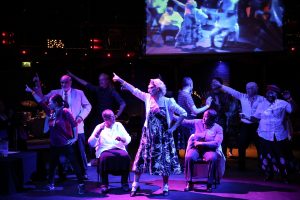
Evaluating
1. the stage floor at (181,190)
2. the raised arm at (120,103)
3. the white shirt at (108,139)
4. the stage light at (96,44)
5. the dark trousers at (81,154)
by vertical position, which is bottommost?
the stage floor at (181,190)

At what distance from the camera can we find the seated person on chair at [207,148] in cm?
645

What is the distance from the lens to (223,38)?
1122 centimetres

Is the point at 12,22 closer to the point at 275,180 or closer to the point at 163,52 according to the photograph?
the point at 163,52

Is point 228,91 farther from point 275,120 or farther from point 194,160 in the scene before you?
point 194,160

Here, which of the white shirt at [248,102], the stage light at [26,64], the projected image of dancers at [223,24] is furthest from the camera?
the stage light at [26,64]

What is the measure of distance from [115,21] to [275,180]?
10.7 meters

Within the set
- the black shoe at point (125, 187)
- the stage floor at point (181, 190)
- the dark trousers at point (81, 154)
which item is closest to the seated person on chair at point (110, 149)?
the black shoe at point (125, 187)

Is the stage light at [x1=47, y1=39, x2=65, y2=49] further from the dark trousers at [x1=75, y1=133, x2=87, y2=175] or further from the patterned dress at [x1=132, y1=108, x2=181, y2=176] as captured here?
the patterned dress at [x1=132, y1=108, x2=181, y2=176]

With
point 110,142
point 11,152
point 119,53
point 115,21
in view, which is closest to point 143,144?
point 110,142

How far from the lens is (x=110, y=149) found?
651 centimetres

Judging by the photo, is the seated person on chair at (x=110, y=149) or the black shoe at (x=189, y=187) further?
the black shoe at (x=189, y=187)

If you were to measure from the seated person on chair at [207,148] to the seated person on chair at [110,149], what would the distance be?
0.95m

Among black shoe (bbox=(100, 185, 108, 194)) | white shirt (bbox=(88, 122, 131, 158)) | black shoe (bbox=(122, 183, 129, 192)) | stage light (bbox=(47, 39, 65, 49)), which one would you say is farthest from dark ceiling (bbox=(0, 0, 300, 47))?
black shoe (bbox=(100, 185, 108, 194))

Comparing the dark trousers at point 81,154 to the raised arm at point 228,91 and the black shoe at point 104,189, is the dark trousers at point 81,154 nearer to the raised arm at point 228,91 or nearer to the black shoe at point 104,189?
the black shoe at point 104,189
